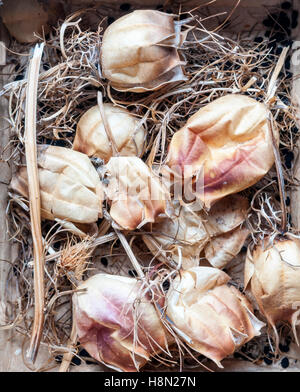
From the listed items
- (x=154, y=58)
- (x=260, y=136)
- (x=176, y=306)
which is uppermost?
(x=154, y=58)

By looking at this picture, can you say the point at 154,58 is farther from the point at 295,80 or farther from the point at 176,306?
the point at 176,306

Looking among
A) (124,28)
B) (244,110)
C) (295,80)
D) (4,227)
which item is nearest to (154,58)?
(124,28)

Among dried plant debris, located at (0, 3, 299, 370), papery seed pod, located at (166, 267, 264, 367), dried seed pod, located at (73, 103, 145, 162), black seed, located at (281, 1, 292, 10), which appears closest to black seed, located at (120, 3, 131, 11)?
dried plant debris, located at (0, 3, 299, 370)

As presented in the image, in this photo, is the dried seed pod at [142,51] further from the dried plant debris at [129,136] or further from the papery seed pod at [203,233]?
the papery seed pod at [203,233]

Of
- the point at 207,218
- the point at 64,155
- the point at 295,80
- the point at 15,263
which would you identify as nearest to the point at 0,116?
the point at 64,155

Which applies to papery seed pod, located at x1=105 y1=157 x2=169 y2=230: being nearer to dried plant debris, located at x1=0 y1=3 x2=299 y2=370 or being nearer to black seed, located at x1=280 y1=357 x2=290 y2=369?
dried plant debris, located at x1=0 y1=3 x2=299 y2=370

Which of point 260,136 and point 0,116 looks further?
point 0,116

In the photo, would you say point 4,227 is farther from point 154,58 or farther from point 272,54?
point 272,54

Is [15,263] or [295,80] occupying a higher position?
[295,80]
